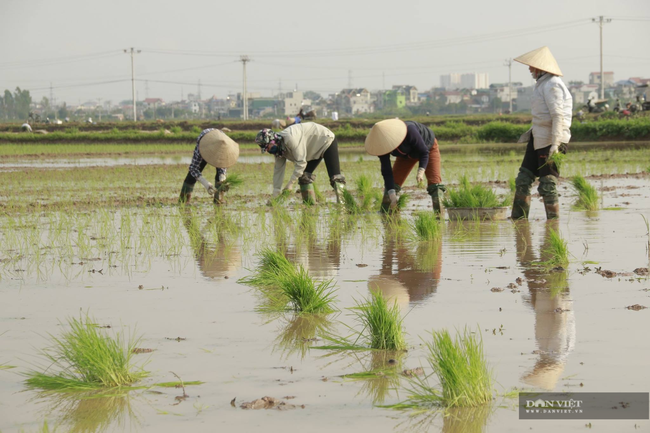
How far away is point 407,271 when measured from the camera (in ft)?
19.1

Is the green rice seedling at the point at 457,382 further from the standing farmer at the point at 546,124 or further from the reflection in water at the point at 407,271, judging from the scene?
the standing farmer at the point at 546,124

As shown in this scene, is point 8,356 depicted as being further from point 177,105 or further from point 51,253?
point 177,105

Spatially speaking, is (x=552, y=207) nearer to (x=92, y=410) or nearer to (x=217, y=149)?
(x=217, y=149)

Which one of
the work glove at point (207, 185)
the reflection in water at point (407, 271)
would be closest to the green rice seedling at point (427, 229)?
the reflection in water at point (407, 271)

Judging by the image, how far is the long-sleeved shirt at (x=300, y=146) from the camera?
360 inches

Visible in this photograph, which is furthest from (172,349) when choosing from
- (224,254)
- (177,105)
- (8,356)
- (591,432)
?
(177,105)

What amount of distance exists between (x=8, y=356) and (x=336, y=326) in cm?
162

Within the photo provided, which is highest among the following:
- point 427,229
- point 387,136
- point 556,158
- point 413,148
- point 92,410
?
point 387,136

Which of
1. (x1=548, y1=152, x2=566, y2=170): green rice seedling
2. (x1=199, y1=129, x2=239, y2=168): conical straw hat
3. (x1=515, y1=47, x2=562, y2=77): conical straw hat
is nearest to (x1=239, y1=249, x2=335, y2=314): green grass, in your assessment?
(x1=548, y1=152, x2=566, y2=170): green rice seedling

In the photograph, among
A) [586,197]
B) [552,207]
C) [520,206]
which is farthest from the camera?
[586,197]

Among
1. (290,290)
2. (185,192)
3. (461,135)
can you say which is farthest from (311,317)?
(461,135)

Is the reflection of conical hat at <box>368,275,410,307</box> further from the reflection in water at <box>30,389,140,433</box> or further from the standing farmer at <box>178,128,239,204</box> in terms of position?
the standing farmer at <box>178,128,239,204</box>

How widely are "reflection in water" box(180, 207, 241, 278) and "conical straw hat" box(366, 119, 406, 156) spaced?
173cm

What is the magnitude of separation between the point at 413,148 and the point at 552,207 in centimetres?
154
